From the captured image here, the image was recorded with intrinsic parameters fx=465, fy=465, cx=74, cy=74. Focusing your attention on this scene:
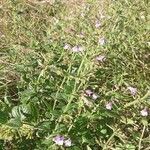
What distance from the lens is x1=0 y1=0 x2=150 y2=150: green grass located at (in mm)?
2443

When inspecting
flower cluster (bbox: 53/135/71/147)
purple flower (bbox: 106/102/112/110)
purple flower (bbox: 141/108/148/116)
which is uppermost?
purple flower (bbox: 141/108/148/116)

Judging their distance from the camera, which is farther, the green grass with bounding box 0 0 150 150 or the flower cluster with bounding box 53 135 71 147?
the green grass with bounding box 0 0 150 150

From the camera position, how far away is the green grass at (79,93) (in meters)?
2.44

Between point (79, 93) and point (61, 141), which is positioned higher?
point (79, 93)

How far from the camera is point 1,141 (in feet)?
8.72

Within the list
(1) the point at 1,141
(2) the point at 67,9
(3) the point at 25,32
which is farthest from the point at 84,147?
(2) the point at 67,9

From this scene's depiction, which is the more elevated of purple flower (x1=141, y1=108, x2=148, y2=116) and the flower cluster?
purple flower (x1=141, y1=108, x2=148, y2=116)

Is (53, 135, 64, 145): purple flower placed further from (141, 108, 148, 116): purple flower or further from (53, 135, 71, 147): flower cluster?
(141, 108, 148, 116): purple flower

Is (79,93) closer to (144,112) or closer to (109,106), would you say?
(109,106)

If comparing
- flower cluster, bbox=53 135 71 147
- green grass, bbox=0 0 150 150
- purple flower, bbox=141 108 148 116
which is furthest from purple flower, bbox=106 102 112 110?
flower cluster, bbox=53 135 71 147

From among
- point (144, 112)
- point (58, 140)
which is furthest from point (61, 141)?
point (144, 112)

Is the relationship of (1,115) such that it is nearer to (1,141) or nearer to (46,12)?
(1,141)

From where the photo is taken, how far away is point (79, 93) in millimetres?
2498

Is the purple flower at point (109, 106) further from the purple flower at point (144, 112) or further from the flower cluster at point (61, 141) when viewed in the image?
the flower cluster at point (61, 141)
